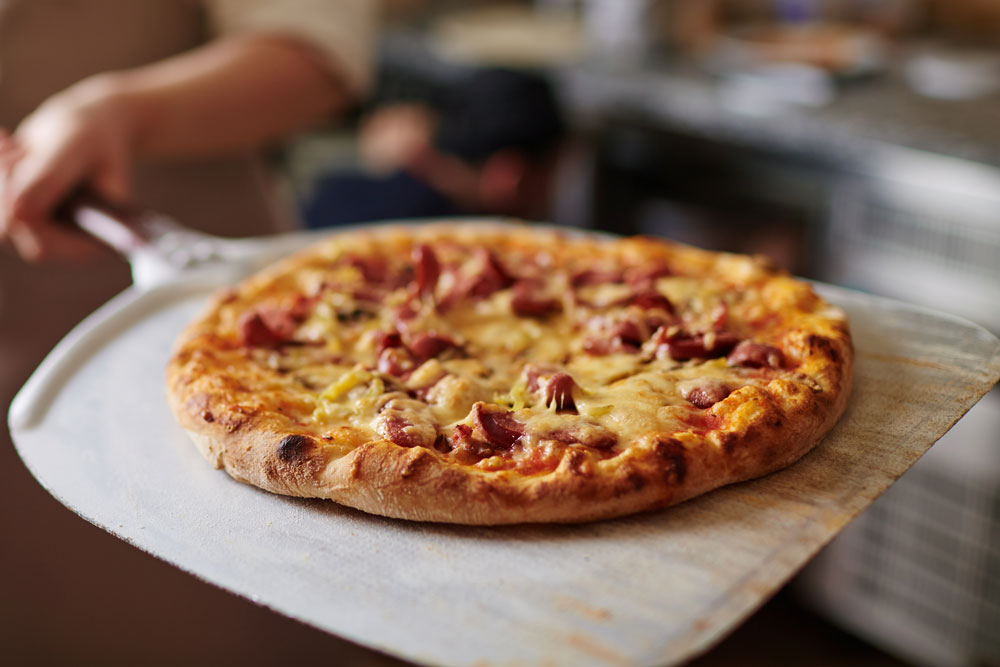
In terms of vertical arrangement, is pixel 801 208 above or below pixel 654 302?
below

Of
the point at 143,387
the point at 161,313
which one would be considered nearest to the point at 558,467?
the point at 143,387

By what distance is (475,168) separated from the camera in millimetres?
3709

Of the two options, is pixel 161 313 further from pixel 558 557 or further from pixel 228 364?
pixel 558 557

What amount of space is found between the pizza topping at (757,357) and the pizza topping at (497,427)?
351 mm

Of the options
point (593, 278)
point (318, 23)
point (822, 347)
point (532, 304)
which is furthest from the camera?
point (318, 23)

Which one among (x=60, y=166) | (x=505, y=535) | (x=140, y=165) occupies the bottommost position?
(x=505, y=535)

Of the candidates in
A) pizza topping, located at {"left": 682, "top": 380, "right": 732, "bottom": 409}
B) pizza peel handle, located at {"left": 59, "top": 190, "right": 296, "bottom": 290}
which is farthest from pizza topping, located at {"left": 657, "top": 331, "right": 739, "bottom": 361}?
pizza peel handle, located at {"left": 59, "top": 190, "right": 296, "bottom": 290}

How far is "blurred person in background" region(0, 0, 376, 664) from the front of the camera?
7.11ft

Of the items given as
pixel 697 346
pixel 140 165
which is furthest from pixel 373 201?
pixel 697 346

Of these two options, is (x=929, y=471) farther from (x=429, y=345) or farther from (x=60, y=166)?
(x=60, y=166)

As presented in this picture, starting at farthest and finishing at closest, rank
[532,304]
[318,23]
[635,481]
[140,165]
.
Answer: [140,165] < [318,23] < [532,304] < [635,481]

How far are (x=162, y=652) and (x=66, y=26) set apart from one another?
145cm

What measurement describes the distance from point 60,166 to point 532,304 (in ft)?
3.00

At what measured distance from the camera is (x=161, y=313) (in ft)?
5.74
